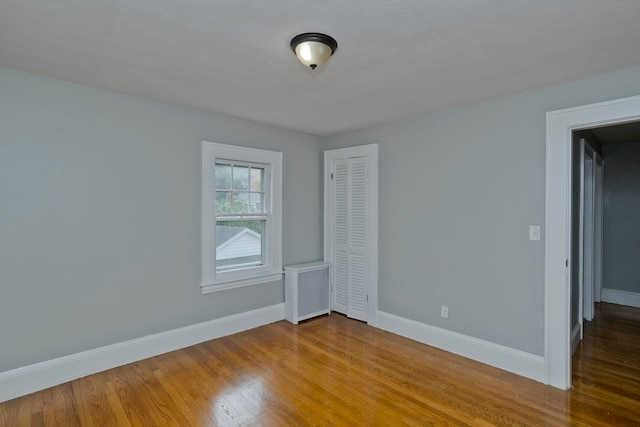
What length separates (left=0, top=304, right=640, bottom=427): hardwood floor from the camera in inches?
88.9

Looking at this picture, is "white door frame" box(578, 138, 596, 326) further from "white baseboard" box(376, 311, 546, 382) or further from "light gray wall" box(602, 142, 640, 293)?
"white baseboard" box(376, 311, 546, 382)

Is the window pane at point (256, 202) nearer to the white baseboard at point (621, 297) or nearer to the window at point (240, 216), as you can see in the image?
the window at point (240, 216)

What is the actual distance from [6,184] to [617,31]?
4182 mm

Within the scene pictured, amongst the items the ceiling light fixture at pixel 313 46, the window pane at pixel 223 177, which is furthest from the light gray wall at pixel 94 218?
the ceiling light fixture at pixel 313 46

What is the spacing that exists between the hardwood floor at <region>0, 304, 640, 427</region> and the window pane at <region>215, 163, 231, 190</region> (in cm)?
170

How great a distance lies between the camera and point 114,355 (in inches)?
116

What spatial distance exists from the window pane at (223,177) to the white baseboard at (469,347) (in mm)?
2370

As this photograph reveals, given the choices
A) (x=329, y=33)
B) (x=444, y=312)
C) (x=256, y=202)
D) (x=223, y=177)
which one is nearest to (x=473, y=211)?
(x=444, y=312)

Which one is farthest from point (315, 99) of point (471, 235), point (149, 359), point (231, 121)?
point (149, 359)

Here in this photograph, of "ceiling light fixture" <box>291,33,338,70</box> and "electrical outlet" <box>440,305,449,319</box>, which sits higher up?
"ceiling light fixture" <box>291,33,338,70</box>

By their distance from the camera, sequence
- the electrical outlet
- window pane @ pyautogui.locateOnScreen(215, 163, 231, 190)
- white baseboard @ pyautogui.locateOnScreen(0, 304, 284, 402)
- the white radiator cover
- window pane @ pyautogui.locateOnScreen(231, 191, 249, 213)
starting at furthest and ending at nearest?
the white radiator cover, window pane @ pyautogui.locateOnScreen(231, 191, 249, 213), window pane @ pyautogui.locateOnScreen(215, 163, 231, 190), the electrical outlet, white baseboard @ pyautogui.locateOnScreen(0, 304, 284, 402)

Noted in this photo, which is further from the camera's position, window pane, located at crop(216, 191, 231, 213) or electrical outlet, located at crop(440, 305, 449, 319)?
window pane, located at crop(216, 191, 231, 213)

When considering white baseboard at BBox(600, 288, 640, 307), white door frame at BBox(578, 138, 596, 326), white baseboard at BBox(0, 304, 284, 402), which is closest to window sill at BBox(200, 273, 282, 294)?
white baseboard at BBox(0, 304, 284, 402)

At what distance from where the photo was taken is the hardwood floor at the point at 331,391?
2257 mm
